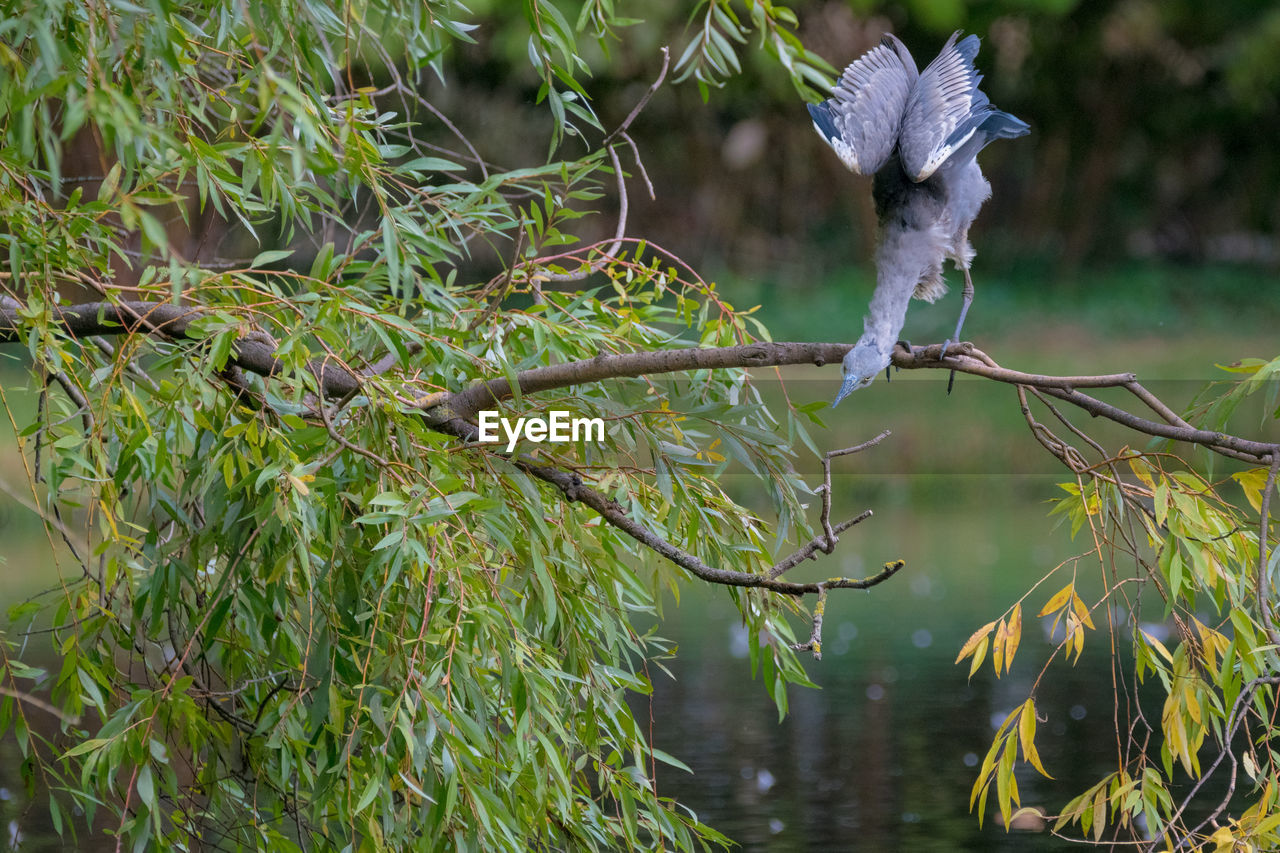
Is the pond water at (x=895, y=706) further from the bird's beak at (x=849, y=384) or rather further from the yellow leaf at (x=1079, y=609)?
the bird's beak at (x=849, y=384)

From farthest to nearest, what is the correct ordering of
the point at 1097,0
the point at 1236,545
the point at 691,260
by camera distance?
the point at 691,260, the point at 1097,0, the point at 1236,545

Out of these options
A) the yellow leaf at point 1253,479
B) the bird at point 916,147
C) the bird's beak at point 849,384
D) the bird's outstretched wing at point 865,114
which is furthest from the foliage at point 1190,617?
the bird's outstretched wing at point 865,114

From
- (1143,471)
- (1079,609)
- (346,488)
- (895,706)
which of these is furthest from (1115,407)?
(895,706)

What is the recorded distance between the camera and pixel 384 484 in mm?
1251

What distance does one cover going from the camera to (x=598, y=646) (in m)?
1.47

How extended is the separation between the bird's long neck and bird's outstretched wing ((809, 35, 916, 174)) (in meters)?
0.10

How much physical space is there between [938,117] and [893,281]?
247mm

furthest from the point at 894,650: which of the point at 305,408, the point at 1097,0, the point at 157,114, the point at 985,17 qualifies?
the point at 1097,0

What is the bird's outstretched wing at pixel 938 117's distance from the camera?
5.09ft

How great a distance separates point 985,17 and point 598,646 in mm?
6753

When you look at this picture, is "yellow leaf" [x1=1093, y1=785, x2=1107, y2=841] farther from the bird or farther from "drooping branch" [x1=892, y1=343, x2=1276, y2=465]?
the bird

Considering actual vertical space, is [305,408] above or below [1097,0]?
below

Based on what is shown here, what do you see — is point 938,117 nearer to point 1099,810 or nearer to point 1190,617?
point 1190,617

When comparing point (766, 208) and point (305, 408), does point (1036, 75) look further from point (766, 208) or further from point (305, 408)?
point (305, 408)
